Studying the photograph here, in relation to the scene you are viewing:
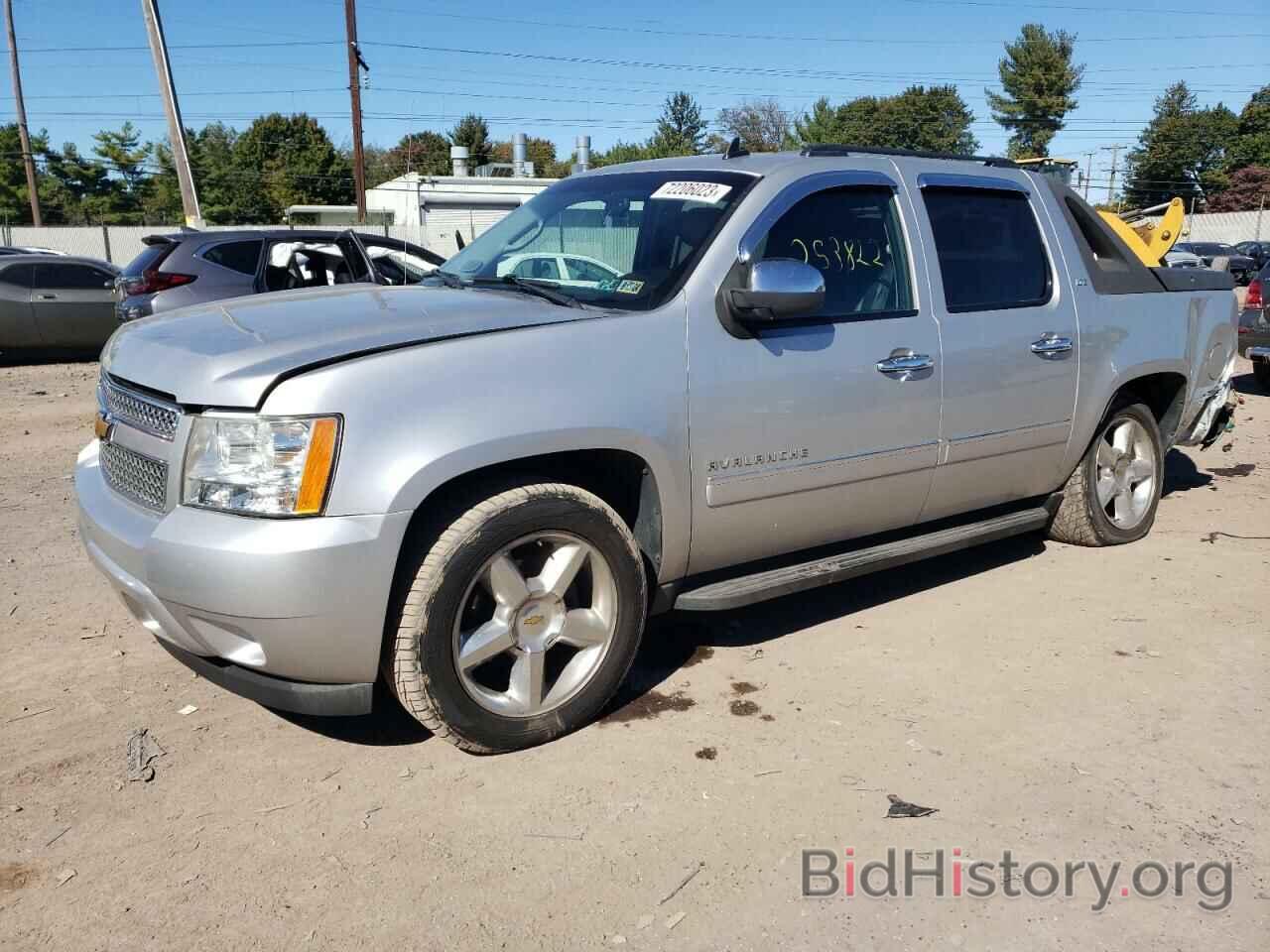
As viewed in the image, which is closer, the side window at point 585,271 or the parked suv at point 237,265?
the side window at point 585,271

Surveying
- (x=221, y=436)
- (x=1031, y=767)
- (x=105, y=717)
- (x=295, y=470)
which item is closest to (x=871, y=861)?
(x=1031, y=767)

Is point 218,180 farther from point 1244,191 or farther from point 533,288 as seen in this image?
point 533,288

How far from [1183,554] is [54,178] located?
7515 centimetres

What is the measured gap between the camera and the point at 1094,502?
521 centimetres

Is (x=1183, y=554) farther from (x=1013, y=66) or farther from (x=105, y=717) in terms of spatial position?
(x=1013, y=66)

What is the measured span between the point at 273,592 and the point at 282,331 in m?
0.85

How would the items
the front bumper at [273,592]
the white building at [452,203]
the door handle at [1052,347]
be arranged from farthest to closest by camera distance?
the white building at [452,203] → the door handle at [1052,347] → the front bumper at [273,592]

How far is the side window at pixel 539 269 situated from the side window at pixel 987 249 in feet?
5.04

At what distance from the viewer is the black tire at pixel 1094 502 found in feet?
16.8

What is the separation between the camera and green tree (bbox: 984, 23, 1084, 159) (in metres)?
77.6

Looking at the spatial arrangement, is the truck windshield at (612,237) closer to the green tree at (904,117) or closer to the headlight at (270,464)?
the headlight at (270,464)

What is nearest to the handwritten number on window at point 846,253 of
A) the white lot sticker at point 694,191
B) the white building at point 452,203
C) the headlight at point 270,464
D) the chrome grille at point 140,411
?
the white lot sticker at point 694,191

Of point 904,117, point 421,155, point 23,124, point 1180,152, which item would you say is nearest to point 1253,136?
point 1180,152
